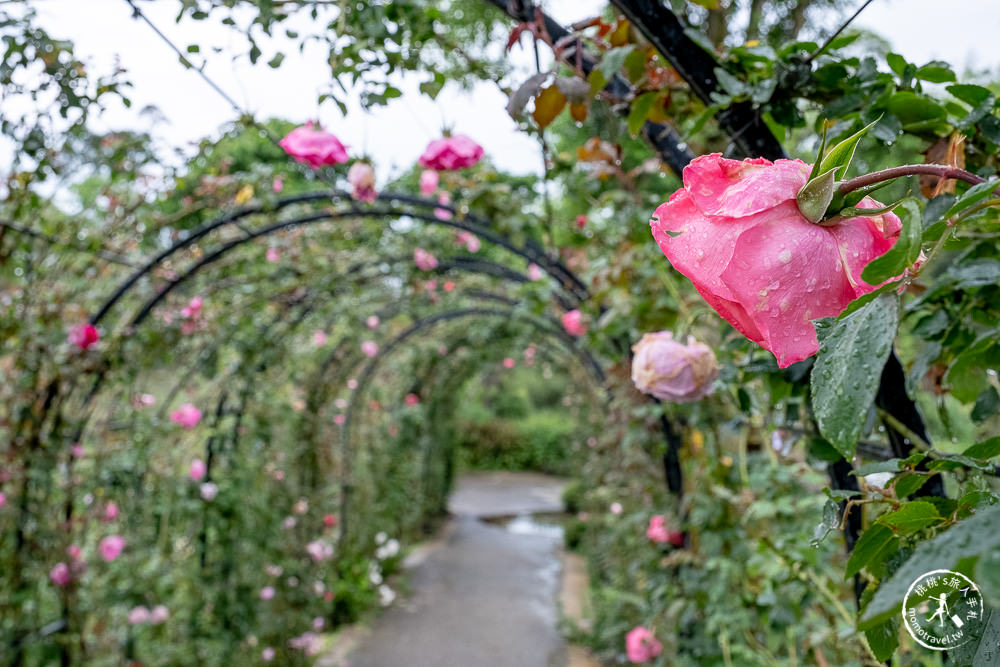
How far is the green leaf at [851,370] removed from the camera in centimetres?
32

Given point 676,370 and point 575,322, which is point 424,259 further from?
point 676,370

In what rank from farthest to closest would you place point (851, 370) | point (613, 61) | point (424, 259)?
1. point (424, 259)
2. point (613, 61)
3. point (851, 370)

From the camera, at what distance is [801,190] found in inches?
13.7

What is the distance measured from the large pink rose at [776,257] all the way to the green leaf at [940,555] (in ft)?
0.40

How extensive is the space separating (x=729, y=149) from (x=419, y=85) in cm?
63

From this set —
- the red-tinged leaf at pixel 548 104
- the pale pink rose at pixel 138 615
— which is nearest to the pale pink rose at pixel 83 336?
the pale pink rose at pixel 138 615

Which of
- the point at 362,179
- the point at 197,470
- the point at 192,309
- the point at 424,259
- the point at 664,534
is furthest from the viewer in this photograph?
the point at 424,259

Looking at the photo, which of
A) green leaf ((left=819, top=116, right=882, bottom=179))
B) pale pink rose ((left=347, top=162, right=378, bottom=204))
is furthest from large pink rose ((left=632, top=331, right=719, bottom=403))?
pale pink rose ((left=347, top=162, right=378, bottom=204))

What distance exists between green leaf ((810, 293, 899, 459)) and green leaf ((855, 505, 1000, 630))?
84 millimetres

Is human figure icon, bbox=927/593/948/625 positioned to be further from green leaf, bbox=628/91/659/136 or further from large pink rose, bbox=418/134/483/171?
large pink rose, bbox=418/134/483/171

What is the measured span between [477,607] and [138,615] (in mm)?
3570

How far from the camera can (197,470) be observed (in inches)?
117

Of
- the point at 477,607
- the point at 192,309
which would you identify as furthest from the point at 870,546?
the point at 477,607

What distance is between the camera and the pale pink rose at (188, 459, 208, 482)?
2.97 m
